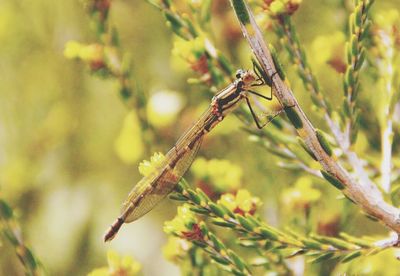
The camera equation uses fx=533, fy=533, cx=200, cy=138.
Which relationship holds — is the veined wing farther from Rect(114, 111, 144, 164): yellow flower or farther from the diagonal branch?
Rect(114, 111, 144, 164): yellow flower

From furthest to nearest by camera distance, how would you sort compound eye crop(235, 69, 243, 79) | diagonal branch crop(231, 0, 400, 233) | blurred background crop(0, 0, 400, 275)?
blurred background crop(0, 0, 400, 275) → compound eye crop(235, 69, 243, 79) → diagonal branch crop(231, 0, 400, 233)

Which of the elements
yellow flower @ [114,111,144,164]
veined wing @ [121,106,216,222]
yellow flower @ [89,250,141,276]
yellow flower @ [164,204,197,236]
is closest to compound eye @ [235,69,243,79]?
veined wing @ [121,106,216,222]

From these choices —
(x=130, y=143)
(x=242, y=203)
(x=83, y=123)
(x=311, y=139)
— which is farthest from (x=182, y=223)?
(x=83, y=123)

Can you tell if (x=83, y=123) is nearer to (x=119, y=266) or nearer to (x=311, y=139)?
(x=119, y=266)

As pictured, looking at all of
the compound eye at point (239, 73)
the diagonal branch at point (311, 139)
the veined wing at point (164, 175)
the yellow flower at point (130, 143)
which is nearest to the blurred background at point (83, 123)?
the yellow flower at point (130, 143)

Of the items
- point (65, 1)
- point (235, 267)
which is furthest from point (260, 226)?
point (65, 1)

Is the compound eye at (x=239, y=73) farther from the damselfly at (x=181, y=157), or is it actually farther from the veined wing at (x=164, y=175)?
the veined wing at (x=164, y=175)

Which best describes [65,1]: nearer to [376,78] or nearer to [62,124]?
[62,124]
